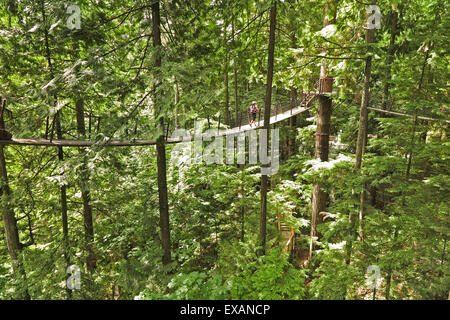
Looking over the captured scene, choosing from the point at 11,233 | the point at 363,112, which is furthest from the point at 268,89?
the point at 11,233

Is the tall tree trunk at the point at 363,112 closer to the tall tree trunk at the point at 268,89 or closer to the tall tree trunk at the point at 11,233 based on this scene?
the tall tree trunk at the point at 268,89

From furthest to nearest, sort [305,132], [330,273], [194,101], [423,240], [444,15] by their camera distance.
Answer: [305,132]
[330,273]
[423,240]
[444,15]
[194,101]

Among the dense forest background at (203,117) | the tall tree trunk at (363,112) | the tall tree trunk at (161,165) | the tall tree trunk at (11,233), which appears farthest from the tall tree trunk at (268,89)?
the tall tree trunk at (11,233)

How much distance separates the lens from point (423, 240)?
4.40 m

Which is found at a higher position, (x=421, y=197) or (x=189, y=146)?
(x=189, y=146)

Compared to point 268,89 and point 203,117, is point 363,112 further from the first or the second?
point 203,117

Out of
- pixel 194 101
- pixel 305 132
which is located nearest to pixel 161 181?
pixel 194 101

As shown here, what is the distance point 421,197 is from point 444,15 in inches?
130

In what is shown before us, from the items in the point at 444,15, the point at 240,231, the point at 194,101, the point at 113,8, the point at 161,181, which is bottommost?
the point at 240,231

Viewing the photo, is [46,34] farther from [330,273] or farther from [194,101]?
[330,273]

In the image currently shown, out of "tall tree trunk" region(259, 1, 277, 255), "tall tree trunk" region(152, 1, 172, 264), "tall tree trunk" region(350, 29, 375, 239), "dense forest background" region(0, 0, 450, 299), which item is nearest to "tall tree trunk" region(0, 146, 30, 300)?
"dense forest background" region(0, 0, 450, 299)

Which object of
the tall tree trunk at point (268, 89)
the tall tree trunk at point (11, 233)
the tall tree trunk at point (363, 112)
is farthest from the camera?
the tall tree trunk at point (11, 233)

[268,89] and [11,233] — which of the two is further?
[11,233]

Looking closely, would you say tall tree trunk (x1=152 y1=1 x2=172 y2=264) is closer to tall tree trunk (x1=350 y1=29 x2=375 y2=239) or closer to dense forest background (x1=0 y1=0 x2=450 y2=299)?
dense forest background (x1=0 y1=0 x2=450 y2=299)
